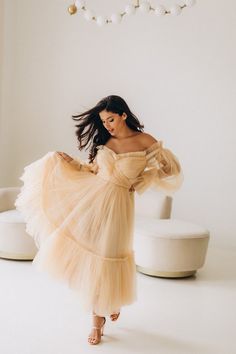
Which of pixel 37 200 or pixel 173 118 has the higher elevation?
pixel 173 118

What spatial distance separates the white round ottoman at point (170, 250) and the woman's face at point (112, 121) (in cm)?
153

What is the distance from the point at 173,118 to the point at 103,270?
3.03m

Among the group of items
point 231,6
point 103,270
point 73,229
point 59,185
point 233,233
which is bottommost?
point 233,233

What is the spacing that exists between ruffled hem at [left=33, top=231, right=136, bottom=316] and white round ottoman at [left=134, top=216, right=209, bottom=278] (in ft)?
4.26

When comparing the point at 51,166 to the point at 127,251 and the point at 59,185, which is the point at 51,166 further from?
the point at 127,251

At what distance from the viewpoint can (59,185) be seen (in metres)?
3.01

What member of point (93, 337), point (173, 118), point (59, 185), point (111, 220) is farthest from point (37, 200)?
point (173, 118)

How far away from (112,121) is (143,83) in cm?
283

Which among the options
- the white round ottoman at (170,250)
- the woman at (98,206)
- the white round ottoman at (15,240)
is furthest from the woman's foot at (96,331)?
the white round ottoman at (15,240)

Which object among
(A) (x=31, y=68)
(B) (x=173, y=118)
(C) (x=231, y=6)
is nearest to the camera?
(C) (x=231, y=6)

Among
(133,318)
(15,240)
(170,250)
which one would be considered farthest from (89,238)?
(15,240)

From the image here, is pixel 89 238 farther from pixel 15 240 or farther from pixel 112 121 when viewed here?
pixel 15 240

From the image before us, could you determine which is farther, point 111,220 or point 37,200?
point 37,200

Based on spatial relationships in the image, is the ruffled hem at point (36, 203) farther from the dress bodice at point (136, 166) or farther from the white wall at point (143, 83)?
the white wall at point (143, 83)
